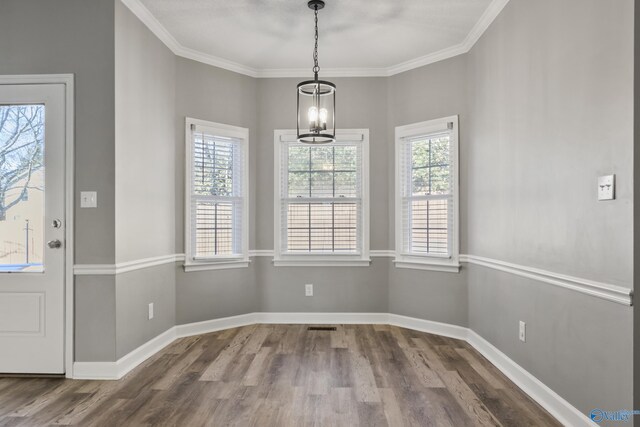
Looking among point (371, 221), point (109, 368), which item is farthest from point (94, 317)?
point (371, 221)

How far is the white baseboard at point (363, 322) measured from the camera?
8.93 feet

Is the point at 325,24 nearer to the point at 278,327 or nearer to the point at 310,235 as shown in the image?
the point at 310,235

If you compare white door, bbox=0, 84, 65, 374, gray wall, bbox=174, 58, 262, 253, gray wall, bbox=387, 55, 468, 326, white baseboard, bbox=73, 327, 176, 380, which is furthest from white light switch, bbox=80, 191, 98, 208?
gray wall, bbox=387, 55, 468, 326

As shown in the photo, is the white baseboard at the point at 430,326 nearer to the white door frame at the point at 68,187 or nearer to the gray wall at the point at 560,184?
the gray wall at the point at 560,184

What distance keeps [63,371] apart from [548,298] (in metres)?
3.25

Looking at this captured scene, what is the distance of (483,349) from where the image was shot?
392 centimetres

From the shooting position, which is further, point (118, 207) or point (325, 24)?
point (325, 24)

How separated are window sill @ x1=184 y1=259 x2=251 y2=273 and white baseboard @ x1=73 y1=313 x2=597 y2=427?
1.74 feet

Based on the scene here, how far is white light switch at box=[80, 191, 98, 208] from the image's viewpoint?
10.8 ft

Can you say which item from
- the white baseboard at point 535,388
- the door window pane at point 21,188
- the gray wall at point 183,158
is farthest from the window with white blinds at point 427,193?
the door window pane at point 21,188

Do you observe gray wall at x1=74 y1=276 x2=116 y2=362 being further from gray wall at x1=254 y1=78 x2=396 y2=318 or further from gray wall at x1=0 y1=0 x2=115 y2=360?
gray wall at x1=254 y1=78 x2=396 y2=318

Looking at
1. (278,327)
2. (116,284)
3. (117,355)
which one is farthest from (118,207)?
(278,327)

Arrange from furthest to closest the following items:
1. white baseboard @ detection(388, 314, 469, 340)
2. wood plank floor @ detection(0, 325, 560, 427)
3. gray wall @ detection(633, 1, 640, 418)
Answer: white baseboard @ detection(388, 314, 469, 340)
wood plank floor @ detection(0, 325, 560, 427)
gray wall @ detection(633, 1, 640, 418)

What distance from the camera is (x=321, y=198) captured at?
16.7 feet
